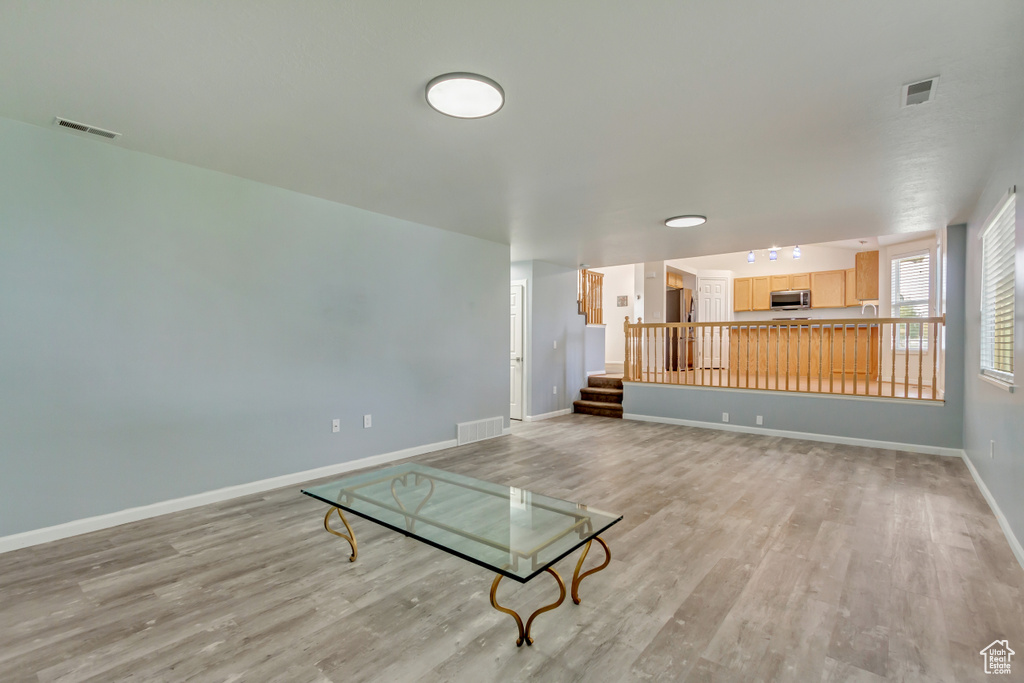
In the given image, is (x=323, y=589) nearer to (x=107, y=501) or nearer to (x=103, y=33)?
(x=107, y=501)

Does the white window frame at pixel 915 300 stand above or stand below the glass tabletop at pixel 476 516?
above

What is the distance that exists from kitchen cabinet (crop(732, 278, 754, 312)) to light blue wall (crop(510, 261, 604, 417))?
13.7 ft

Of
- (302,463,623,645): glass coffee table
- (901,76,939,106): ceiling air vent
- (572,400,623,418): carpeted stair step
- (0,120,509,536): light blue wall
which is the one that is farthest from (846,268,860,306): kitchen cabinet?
(302,463,623,645): glass coffee table

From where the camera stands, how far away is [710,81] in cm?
214

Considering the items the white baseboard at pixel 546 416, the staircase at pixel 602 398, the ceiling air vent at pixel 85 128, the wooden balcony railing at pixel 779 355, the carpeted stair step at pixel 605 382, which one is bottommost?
the white baseboard at pixel 546 416

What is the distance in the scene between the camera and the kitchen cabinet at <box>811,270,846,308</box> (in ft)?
28.8

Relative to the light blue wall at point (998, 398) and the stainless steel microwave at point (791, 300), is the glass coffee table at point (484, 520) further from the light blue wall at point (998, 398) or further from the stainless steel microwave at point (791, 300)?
the stainless steel microwave at point (791, 300)

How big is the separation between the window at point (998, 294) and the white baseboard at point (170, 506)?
466cm

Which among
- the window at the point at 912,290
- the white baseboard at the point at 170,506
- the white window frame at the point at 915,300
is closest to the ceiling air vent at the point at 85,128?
the white baseboard at the point at 170,506

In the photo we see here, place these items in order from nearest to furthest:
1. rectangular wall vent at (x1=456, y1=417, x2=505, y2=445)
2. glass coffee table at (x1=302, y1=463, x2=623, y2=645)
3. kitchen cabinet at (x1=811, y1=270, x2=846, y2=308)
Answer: glass coffee table at (x1=302, y1=463, x2=623, y2=645) → rectangular wall vent at (x1=456, y1=417, x2=505, y2=445) → kitchen cabinet at (x1=811, y1=270, x2=846, y2=308)

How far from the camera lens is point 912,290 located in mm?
6973

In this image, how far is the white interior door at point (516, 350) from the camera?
22.5 feet
